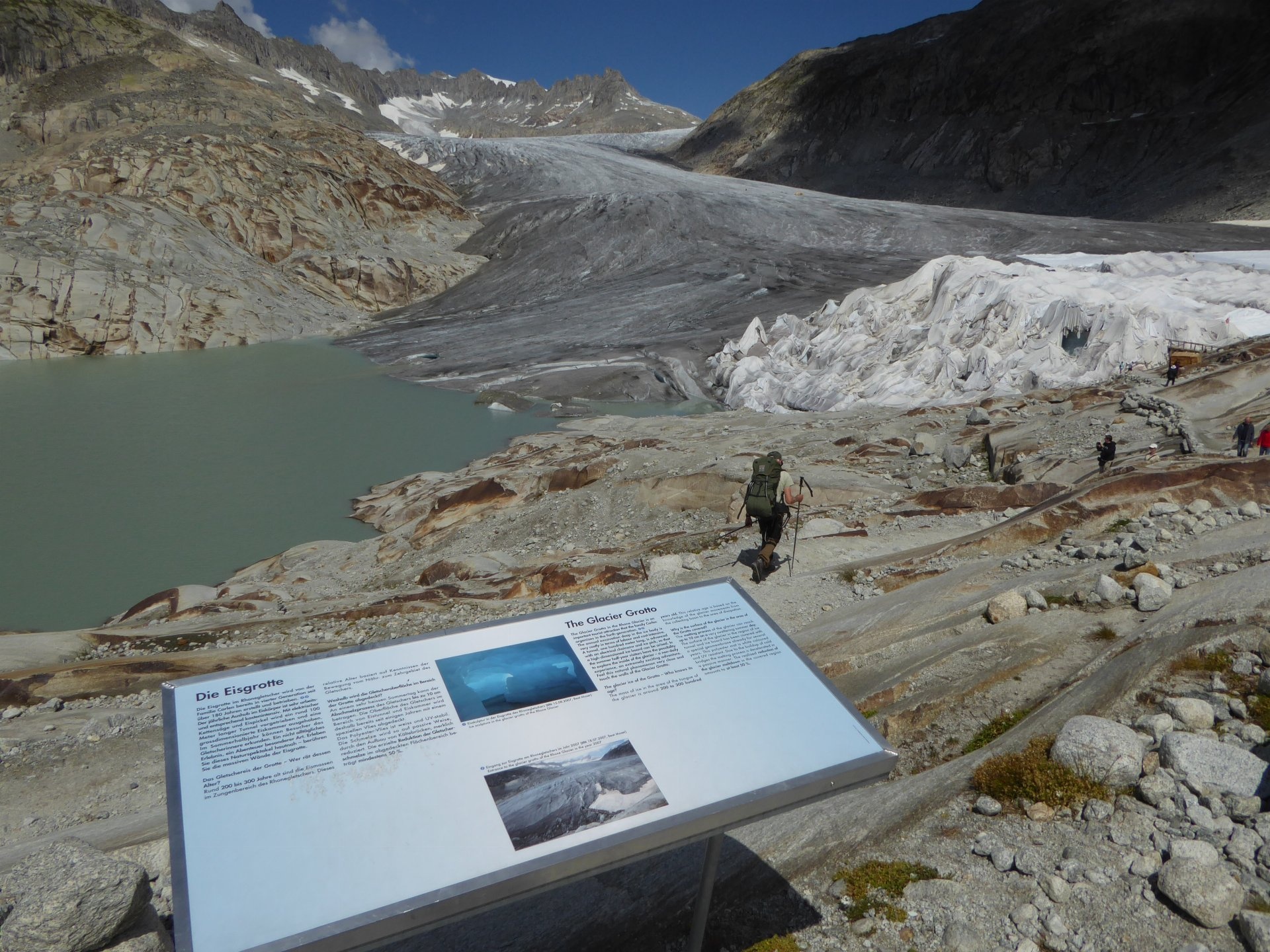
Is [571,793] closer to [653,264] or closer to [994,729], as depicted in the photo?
[994,729]

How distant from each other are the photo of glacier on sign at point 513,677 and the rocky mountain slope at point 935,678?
933 millimetres

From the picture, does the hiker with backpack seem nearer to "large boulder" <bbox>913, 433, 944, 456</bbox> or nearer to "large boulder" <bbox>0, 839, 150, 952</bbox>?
"large boulder" <bbox>0, 839, 150, 952</bbox>

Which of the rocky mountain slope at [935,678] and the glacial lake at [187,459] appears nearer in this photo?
the rocky mountain slope at [935,678]

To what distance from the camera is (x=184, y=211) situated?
3731 centimetres

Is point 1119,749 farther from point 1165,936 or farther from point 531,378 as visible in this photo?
A: point 531,378

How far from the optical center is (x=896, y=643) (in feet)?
17.6

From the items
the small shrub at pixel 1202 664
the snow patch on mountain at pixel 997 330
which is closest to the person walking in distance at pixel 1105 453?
the small shrub at pixel 1202 664

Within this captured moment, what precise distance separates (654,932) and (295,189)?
4479 cm

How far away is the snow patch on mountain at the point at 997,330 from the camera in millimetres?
16750

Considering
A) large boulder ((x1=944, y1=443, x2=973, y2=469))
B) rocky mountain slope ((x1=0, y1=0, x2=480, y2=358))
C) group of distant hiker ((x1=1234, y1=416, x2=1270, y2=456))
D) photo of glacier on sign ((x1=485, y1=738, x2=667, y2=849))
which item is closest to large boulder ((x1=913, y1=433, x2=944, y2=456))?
large boulder ((x1=944, y1=443, x2=973, y2=469))

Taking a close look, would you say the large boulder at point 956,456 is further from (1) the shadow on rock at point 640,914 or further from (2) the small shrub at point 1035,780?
(1) the shadow on rock at point 640,914

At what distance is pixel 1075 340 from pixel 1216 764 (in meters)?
16.7

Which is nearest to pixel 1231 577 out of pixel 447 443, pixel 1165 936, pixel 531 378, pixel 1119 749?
pixel 1119 749

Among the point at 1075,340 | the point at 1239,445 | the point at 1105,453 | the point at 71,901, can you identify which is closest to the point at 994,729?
the point at 71,901
